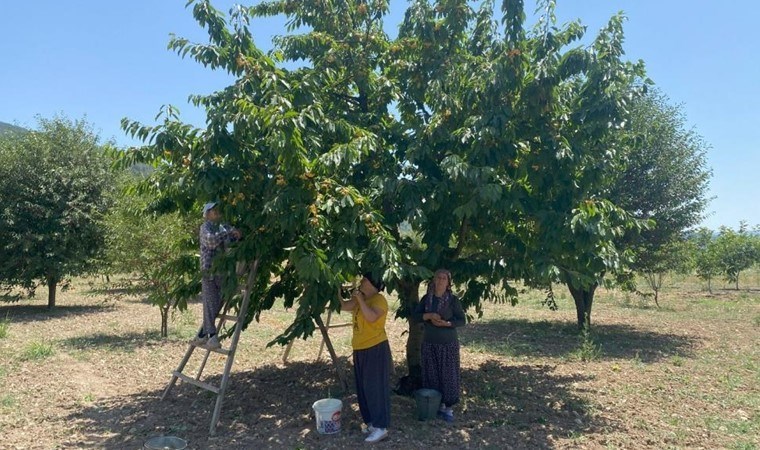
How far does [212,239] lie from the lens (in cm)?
641

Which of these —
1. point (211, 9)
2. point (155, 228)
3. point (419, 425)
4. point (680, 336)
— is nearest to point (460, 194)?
point (419, 425)

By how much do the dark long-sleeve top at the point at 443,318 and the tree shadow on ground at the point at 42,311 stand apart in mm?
13845

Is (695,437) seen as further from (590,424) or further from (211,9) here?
(211,9)

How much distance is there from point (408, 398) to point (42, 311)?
49.7 ft

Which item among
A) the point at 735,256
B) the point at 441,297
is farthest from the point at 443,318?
the point at 735,256

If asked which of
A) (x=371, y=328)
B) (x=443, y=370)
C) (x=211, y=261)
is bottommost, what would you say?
(x=443, y=370)

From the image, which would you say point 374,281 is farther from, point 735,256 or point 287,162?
point 735,256

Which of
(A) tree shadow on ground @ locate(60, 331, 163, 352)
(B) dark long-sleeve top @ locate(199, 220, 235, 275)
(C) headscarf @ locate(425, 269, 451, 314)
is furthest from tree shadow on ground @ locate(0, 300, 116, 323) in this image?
(C) headscarf @ locate(425, 269, 451, 314)

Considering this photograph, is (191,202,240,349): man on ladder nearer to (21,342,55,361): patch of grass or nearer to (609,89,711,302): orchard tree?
(21,342,55,361): patch of grass

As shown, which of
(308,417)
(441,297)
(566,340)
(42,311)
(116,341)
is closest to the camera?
(441,297)

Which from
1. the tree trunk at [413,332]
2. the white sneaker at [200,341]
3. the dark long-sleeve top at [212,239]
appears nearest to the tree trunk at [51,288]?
the white sneaker at [200,341]

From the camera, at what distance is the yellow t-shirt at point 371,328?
19.4 feet

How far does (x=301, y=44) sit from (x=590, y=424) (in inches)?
231

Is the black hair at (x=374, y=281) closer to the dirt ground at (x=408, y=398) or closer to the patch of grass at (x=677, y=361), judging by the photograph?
the dirt ground at (x=408, y=398)
